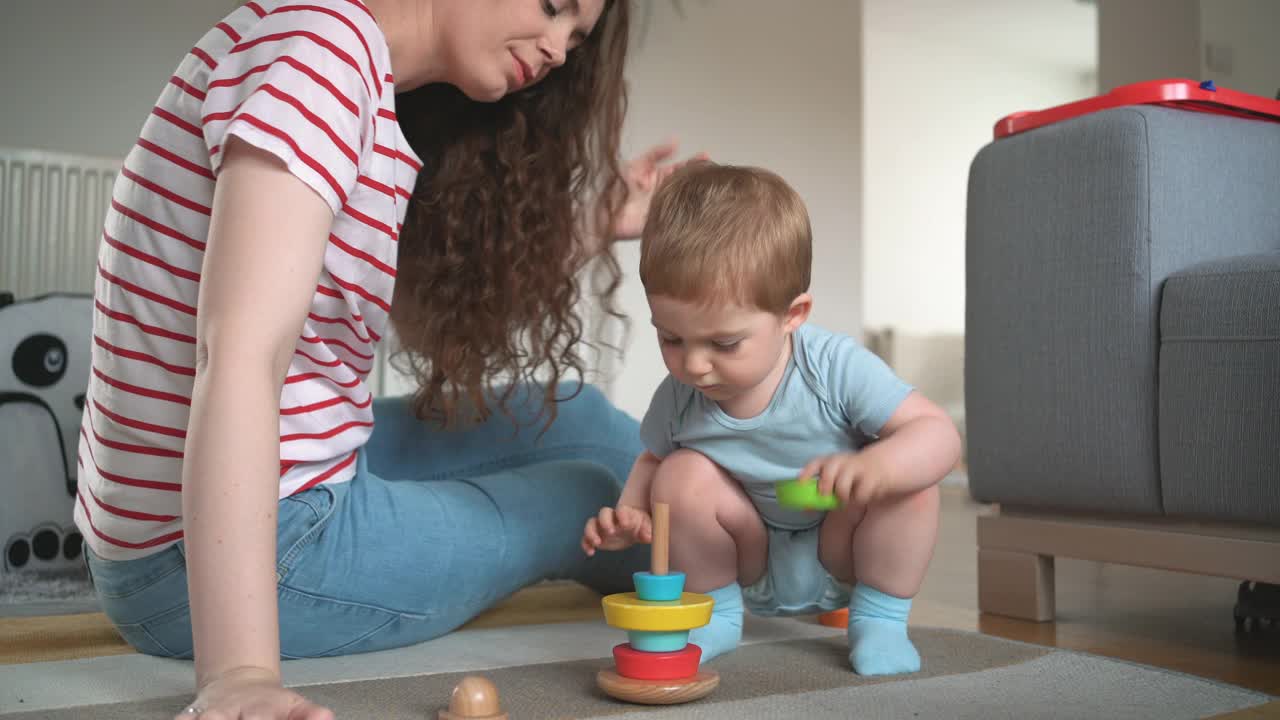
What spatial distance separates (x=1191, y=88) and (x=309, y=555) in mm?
1135

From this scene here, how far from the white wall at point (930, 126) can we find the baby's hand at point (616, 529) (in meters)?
6.07

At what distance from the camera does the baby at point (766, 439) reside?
0.95m

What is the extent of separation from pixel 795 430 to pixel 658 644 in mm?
262

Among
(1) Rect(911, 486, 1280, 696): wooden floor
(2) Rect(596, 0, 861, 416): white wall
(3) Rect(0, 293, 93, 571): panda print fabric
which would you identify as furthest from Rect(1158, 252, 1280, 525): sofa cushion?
(2) Rect(596, 0, 861, 416): white wall

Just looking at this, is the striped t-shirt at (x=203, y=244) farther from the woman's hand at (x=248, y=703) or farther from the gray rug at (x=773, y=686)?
the woman's hand at (x=248, y=703)

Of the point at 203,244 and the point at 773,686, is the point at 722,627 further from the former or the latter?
the point at 203,244

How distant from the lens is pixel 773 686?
37.4 inches

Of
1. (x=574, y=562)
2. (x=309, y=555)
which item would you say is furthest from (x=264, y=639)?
(x=574, y=562)

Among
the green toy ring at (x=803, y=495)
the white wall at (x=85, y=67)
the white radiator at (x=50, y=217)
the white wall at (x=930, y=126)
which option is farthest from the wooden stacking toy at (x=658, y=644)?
the white wall at (x=930, y=126)

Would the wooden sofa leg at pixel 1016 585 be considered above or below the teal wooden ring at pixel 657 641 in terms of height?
below

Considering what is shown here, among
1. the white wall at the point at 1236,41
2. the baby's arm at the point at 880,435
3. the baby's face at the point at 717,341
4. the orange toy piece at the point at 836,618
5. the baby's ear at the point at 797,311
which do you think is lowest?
the orange toy piece at the point at 836,618

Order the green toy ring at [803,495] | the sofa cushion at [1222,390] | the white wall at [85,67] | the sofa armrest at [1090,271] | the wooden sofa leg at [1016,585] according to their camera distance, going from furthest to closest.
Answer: the white wall at [85,67]
the wooden sofa leg at [1016,585]
the sofa armrest at [1090,271]
the sofa cushion at [1222,390]
the green toy ring at [803,495]

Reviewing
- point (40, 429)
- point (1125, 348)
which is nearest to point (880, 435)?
point (1125, 348)

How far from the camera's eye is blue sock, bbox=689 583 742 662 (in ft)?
3.45
